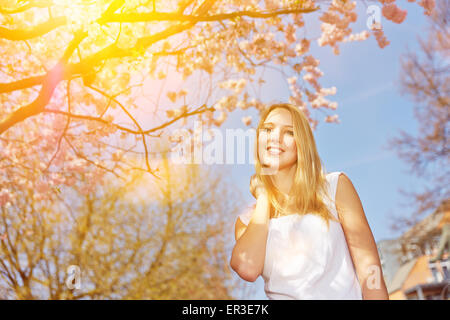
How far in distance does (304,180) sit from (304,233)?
294 mm

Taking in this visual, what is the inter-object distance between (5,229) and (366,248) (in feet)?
32.4

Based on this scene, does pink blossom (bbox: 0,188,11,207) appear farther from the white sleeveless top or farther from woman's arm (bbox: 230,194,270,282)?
the white sleeveless top

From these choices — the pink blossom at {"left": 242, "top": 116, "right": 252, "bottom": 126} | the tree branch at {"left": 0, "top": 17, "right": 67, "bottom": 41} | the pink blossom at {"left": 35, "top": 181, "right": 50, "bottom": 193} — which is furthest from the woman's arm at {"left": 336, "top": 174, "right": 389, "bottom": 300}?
the pink blossom at {"left": 242, "top": 116, "right": 252, "bottom": 126}

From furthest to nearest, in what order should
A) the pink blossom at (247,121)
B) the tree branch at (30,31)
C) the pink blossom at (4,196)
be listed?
the pink blossom at (247,121) < the pink blossom at (4,196) < the tree branch at (30,31)

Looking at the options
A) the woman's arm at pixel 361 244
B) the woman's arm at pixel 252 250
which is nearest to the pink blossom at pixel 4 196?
the woman's arm at pixel 252 250

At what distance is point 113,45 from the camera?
3.56m

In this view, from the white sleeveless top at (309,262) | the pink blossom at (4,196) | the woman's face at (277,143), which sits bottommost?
the white sleeveless top at (309,262)

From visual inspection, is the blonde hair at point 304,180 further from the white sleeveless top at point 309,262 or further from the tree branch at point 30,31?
the tree branch at point 30,31

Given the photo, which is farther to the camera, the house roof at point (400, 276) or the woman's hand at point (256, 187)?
the house roof at point (400, 276)

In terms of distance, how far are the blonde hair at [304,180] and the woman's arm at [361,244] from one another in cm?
7

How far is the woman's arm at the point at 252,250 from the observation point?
1899 mm

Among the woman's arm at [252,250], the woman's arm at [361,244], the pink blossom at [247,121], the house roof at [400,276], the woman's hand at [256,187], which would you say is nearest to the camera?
the woman's arm at [361,244]

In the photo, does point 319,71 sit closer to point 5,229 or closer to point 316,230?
point 316,230

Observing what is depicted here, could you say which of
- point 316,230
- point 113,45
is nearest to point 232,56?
point 113,45
